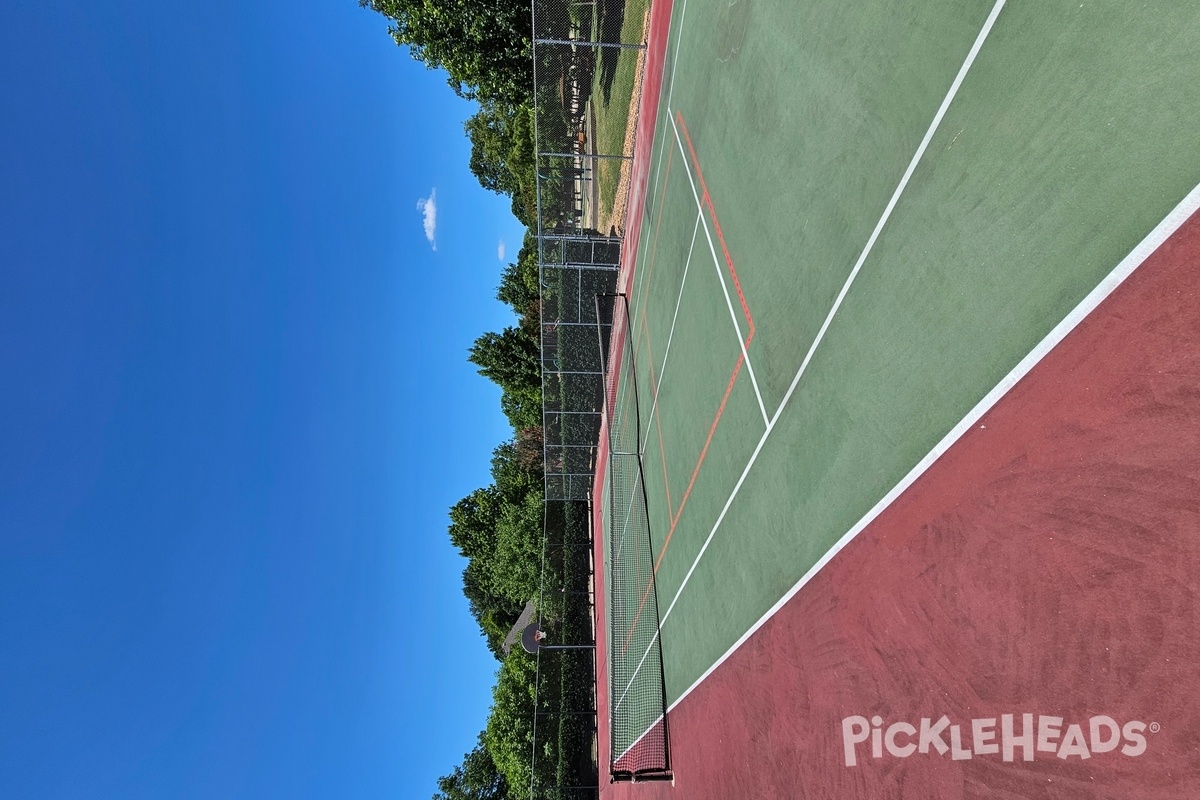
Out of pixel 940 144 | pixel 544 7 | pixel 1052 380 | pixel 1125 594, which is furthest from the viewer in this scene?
pixel 544 7

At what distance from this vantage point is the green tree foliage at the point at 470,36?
20272 mm

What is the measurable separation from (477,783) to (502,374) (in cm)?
1977

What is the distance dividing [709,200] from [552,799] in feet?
62.1

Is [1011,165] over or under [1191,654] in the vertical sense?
over

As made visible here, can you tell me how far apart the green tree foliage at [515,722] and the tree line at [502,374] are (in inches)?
1.8

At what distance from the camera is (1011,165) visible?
3.82 metres

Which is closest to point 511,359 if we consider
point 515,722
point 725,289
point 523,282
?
point 523,282

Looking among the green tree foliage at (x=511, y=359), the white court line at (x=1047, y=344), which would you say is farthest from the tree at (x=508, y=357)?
the white court line at (x=1047, y=344)

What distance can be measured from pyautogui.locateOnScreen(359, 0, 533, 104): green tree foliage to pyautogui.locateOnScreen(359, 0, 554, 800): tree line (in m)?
0.04

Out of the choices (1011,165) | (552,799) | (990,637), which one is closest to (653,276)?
(1011,165)

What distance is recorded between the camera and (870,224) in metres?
5.12

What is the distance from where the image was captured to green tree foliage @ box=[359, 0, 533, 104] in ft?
66.5

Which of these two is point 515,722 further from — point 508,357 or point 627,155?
point 627,155

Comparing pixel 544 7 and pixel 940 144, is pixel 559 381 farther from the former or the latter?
pixel 940 144
